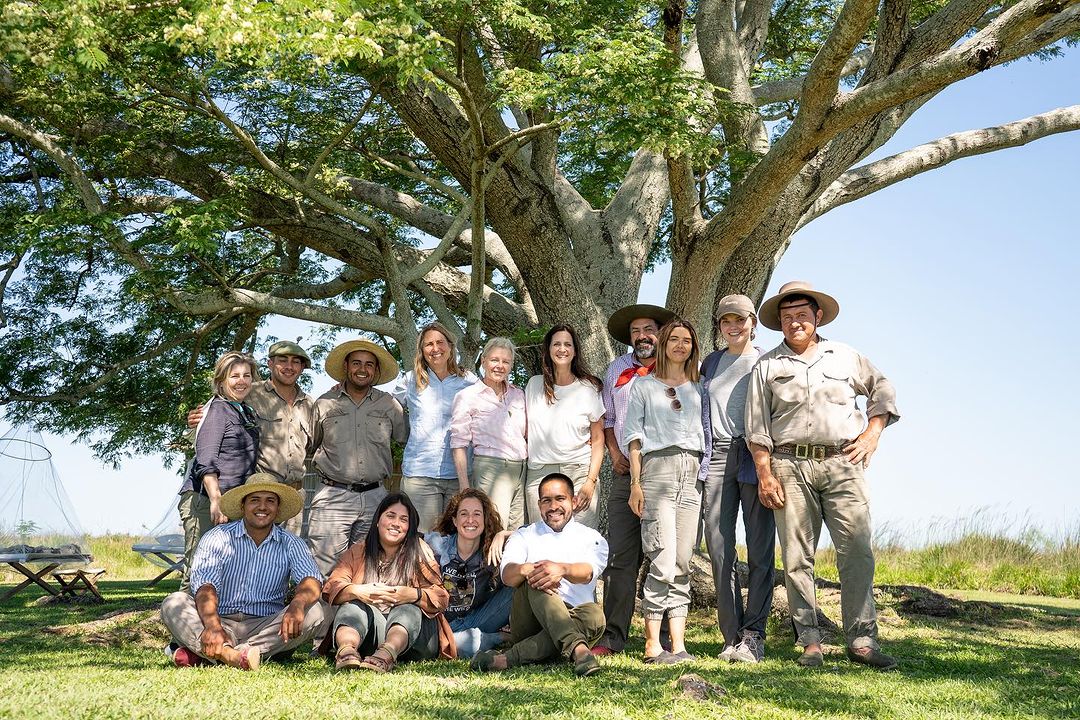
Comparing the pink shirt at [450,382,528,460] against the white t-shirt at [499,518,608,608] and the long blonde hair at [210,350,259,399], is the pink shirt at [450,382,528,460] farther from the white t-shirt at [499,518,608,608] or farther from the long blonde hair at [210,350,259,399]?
the long blonde hair at [210,350,259,399]

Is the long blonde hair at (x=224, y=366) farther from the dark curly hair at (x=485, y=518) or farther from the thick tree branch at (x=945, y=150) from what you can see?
the thick tree branch at (x=945, y=150)

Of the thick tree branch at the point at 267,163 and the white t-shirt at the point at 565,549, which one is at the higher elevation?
the thick tree branch at the point at 267,163

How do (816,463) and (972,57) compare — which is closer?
(816,463)

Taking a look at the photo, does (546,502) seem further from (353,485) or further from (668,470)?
(353,485)

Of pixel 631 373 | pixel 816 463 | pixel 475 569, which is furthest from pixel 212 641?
pixel 816 463

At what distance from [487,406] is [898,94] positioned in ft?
12.6

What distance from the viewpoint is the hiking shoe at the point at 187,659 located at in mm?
5484

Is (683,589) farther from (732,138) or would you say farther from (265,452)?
(732,138)

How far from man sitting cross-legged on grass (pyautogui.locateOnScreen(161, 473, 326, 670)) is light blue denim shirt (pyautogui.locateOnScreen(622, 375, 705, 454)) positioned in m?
2.03

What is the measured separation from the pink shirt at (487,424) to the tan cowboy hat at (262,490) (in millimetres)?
1056

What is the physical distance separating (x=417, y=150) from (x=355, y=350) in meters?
7.70

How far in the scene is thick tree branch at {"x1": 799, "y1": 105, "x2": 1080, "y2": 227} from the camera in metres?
10.7

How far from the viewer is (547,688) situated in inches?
185

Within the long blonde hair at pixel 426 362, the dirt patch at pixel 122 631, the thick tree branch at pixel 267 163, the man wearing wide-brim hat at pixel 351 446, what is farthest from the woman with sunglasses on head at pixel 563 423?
the thick tree branch at pixel 267 163
